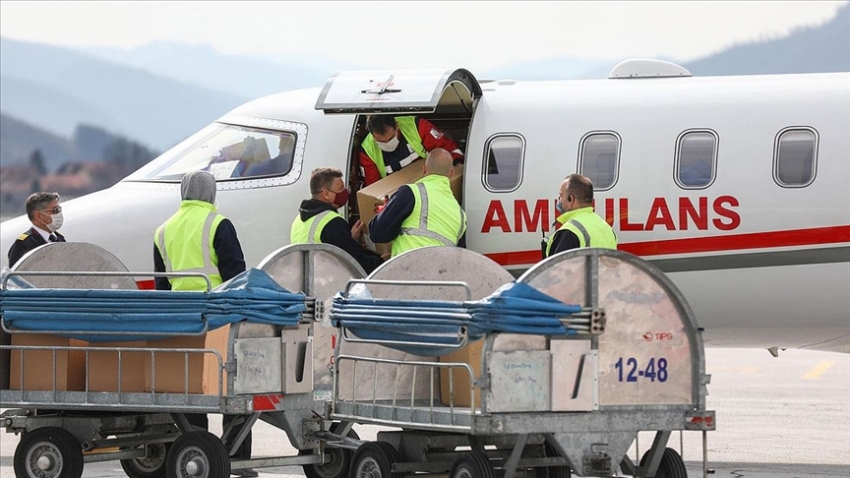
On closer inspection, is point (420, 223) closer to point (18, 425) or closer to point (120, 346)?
point (120, 346)

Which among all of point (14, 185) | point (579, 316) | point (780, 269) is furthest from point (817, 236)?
point (14, 185)

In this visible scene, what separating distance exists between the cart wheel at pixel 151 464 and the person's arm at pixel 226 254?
1.64 m

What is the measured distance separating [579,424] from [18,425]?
456 centimetres

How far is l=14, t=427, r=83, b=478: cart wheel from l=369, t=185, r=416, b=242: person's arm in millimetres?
2904

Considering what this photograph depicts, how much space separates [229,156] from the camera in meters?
14.9

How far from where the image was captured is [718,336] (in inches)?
553

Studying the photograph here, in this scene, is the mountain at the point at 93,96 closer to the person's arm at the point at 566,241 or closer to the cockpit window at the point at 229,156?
the cockpit window at the point at 229,156

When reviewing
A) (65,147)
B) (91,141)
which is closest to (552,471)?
(91,141)

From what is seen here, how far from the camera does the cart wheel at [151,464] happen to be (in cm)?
1200

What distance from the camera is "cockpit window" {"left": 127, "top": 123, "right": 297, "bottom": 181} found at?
48.2 ft

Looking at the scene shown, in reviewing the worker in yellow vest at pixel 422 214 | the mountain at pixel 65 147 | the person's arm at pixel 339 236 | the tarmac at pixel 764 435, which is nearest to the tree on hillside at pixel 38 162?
the mountain at pixel 65 147

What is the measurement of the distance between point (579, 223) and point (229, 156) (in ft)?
17.3

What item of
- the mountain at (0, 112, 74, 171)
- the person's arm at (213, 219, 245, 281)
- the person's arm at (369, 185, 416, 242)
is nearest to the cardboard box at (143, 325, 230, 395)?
the person's arm at (213, 219, 245, 281)

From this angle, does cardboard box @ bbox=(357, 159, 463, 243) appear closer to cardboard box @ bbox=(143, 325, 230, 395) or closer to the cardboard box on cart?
the cardboard box on cart
